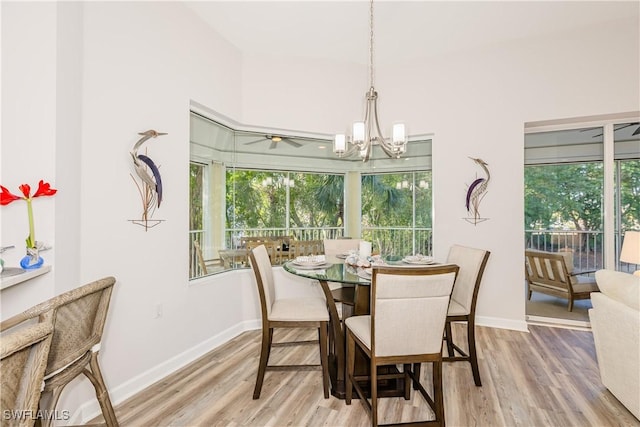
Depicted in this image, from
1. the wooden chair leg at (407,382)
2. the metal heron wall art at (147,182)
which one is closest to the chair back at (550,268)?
the wooden chair leg at (407,382)

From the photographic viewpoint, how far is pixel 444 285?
1.77m

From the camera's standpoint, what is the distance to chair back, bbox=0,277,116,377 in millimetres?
1173

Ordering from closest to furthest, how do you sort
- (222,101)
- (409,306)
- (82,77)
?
1. (409,306)
2. (82,77)
3. (222,101)

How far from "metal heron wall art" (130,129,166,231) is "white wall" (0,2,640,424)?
6 cm

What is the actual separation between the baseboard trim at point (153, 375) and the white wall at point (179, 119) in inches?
0.5

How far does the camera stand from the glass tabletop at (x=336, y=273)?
2.09 metres

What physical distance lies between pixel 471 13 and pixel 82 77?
10.8 feet

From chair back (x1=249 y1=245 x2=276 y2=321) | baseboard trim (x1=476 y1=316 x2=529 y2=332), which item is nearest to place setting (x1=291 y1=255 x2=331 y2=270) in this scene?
chair back (x1=249 y1=245 x2=276 y2=321)

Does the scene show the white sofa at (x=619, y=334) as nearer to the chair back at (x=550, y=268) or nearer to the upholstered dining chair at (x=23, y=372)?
the chair back at (x=550, y=268)

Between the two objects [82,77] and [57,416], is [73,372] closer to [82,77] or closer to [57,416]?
[57,416]

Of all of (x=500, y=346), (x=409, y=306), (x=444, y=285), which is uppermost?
(x=444, y=285)

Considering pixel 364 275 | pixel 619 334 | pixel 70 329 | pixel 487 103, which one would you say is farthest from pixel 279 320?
pixel 487 103

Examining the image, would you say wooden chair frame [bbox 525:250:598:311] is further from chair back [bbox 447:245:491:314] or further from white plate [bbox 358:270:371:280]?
white plate [bbox 358:270:371:280]

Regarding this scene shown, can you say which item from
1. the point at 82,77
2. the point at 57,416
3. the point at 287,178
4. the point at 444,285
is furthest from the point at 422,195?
the point at 57,416
